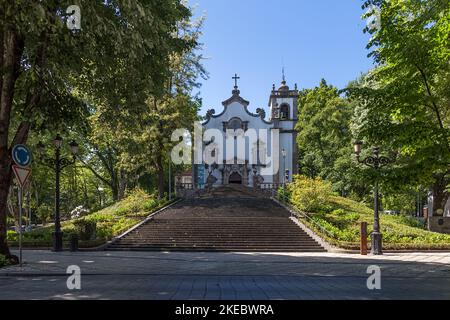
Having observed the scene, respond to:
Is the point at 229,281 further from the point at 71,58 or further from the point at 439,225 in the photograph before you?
the point at 439,225

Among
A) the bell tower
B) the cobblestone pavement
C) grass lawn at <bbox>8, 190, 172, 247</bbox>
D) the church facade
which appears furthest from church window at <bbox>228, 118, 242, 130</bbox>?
the cobblestone pavement

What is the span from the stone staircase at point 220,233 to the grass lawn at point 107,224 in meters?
1.15

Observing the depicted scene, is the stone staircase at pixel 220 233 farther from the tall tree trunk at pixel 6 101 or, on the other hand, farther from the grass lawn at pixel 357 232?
the tall tree trunk at pixel 6 101

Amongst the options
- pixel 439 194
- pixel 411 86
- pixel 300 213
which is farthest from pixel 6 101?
pixel 439 194

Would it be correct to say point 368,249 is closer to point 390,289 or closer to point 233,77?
point 390,289

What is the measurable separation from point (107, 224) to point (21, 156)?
1726cm

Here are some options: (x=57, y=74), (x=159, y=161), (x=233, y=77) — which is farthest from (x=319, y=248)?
(x=233, y=77)

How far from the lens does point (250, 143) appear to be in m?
52.4

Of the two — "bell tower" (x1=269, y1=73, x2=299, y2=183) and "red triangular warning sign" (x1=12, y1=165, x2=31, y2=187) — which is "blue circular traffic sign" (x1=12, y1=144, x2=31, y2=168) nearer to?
"red triangular warning sign" (x1=12, y1=165, x2=31, y2=187)

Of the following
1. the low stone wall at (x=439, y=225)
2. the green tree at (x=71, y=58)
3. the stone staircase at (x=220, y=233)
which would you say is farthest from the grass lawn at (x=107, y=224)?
the low stone wall at (x=439, y=225)

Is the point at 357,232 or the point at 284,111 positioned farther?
the point at 284,111

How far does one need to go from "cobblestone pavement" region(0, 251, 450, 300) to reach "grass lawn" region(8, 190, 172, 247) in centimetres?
860

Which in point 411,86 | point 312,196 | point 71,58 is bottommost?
point 312,196

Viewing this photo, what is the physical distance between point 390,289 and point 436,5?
7908 mm
